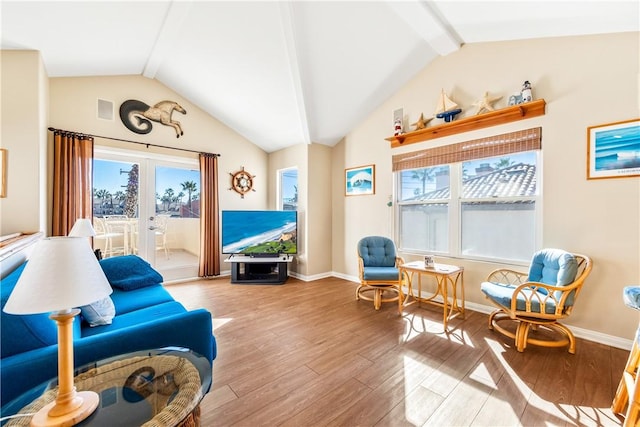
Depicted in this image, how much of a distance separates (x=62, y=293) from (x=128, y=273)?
6.89 ft

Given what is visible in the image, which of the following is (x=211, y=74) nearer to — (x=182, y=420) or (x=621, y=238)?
(x=182, y=420)

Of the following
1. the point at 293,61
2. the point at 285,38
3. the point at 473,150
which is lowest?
the point at 473,150

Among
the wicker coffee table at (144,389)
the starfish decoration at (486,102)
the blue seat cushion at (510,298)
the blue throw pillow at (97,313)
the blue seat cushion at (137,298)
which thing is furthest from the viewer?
the starfish decoration at (486,102)

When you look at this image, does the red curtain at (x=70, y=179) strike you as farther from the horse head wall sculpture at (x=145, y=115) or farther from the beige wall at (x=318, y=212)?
the beige wall at (x=318, y=212)

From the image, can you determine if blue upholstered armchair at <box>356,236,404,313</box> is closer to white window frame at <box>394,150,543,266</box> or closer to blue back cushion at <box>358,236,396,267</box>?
blue back cushion at <box>358,236,396,267</box>

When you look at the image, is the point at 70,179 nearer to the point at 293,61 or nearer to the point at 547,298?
the point at 293,61

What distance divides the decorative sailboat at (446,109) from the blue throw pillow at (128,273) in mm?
3816

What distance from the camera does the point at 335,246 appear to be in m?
4.79

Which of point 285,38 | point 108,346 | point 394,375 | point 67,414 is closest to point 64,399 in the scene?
point 67,414

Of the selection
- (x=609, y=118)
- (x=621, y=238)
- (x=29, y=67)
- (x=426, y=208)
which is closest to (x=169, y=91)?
(x=29, y=67)

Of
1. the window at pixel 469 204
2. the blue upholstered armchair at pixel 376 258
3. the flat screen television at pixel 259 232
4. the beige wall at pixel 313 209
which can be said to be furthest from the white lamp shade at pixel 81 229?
the window at pixel 469 204

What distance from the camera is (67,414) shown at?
0.84m

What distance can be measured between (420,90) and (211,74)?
9.64 ft

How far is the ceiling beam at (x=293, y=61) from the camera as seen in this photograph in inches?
104
